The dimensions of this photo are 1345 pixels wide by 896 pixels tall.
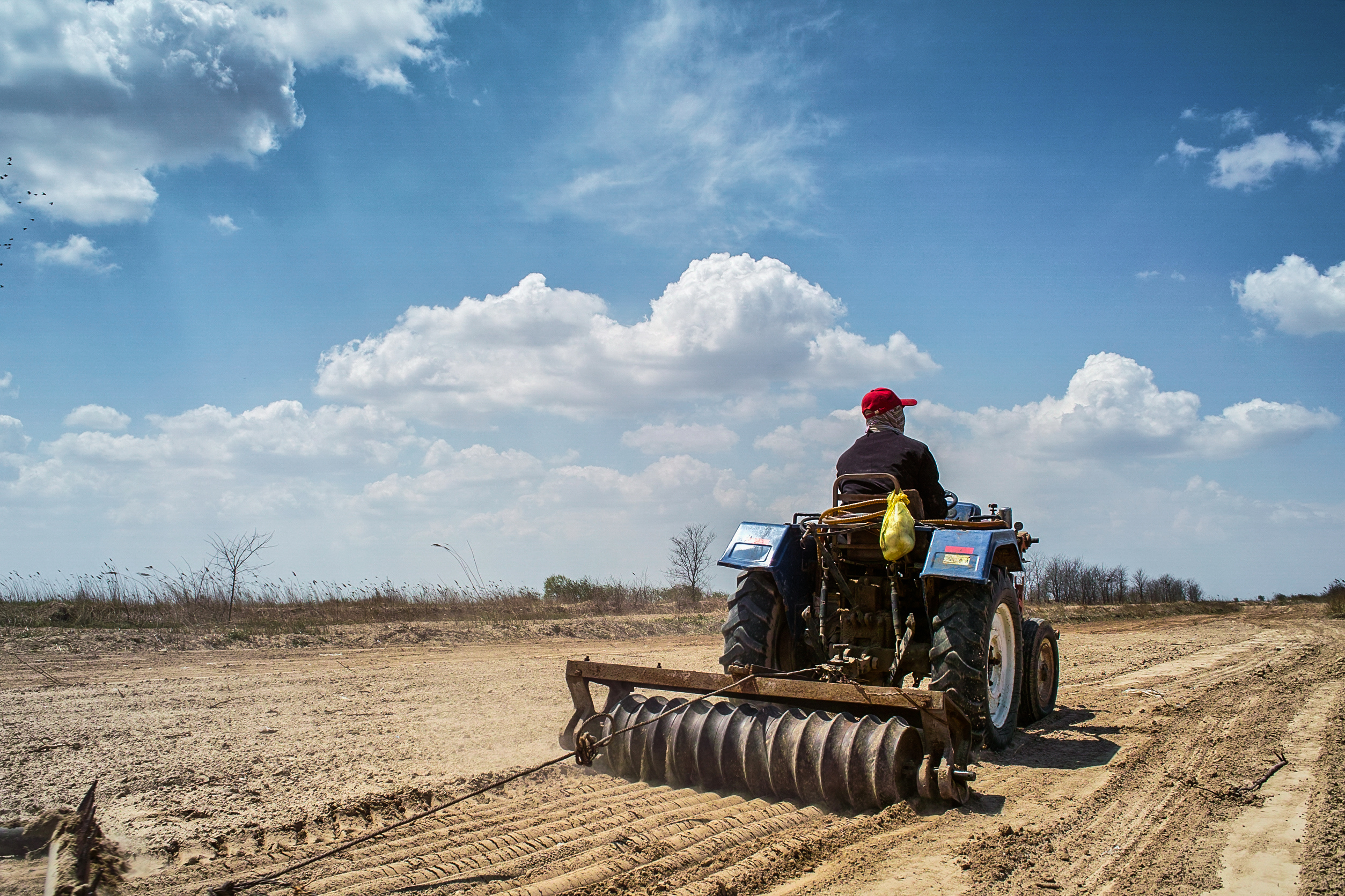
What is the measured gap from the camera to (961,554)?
4605 millimetres

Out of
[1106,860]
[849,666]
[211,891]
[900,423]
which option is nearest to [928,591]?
[849,666]

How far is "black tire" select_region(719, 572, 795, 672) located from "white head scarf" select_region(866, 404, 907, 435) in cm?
125

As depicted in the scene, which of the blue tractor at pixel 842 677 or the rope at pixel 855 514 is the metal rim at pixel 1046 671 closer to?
the blue tractor at pixel 842 677

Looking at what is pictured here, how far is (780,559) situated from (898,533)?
0.87m

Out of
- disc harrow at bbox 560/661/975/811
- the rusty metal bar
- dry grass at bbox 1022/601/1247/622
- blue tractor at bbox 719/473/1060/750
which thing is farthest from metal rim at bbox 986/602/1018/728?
dry grass at bbox 1022/601/1247/622

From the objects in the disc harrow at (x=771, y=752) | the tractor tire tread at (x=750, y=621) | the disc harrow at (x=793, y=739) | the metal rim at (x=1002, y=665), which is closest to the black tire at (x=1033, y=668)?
the metal rim at (x=1002, y=665)

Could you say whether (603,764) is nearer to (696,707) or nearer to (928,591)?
(696,707)

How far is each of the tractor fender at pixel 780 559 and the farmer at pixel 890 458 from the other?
49 centimetres

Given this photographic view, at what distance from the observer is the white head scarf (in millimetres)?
5488

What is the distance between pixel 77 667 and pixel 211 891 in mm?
7074

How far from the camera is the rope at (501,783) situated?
2.98 metres

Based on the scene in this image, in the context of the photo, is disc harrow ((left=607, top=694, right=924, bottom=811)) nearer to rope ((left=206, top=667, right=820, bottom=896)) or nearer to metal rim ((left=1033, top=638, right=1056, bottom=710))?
rope ((left=206, top=667, right=820, bottom=896))

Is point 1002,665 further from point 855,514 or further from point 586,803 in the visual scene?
point 586,803

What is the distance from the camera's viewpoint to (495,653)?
1092cm
